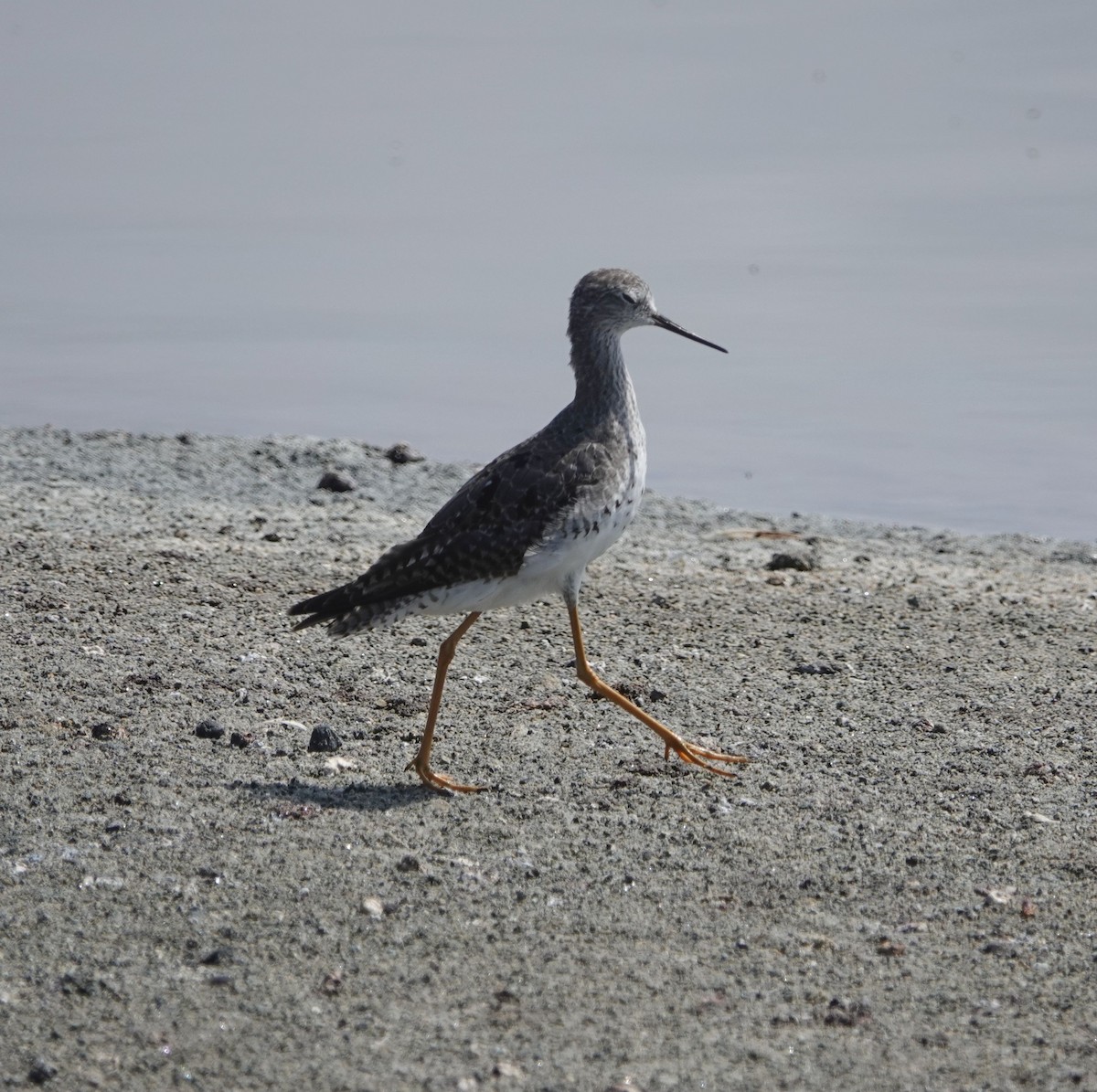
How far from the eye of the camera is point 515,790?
610 cm

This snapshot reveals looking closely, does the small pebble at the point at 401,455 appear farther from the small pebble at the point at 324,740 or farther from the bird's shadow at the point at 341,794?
the bird's shadow at the point at 341,794

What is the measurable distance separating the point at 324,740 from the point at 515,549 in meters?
1.06

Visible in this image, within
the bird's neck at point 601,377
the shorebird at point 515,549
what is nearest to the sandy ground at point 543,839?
the shorebird at point 515,549

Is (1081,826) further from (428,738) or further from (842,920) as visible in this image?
(428,738)

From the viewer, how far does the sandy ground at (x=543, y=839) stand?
4.27m

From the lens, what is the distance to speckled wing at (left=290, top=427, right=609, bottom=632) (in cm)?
641

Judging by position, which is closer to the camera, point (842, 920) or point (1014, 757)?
point (842, 920)

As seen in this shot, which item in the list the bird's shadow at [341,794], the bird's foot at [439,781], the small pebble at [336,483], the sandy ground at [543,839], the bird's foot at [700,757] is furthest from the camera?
the small pebble at [336,483]

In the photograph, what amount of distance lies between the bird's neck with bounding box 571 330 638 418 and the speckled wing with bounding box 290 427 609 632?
0.49 m

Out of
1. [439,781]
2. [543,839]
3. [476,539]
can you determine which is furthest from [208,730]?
[543,839]

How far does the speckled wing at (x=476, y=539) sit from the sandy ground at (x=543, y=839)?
2.00 feet

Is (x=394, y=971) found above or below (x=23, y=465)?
below

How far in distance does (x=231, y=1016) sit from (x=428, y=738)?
6.75ft

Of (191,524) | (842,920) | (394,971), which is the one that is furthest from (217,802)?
(191,524)
